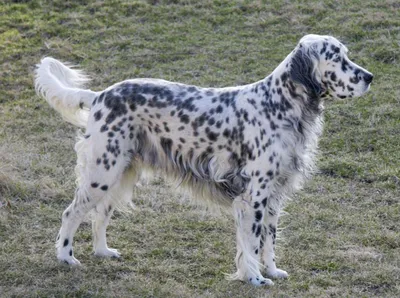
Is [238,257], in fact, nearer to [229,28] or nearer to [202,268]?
[202,268]

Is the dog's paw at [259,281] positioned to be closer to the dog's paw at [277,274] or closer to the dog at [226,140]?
the dog at [226,140]

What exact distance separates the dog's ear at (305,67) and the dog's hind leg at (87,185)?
4.79ft

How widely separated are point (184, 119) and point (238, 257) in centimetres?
111

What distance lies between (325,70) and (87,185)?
2.00 m

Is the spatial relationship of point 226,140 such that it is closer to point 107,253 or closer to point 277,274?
point 277,274

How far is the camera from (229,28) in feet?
39.5

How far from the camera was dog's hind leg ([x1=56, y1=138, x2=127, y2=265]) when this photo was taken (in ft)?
20.3

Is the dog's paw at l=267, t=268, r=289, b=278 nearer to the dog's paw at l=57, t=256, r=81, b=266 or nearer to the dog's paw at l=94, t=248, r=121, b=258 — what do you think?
the dog's paw at l=94, t=248, r=121, b=258

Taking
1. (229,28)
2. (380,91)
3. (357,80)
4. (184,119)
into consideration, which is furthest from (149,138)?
(229,28)

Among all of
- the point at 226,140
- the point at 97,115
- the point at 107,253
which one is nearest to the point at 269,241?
the point at 226,140

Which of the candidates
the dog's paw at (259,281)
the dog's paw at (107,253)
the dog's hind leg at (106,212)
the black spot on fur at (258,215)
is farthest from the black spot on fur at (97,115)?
the dog's paw at (259,281)

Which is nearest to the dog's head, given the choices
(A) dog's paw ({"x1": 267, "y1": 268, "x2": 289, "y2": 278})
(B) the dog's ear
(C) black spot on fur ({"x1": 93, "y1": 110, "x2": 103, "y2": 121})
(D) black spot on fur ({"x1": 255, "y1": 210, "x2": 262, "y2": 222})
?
(B) the dog's ear

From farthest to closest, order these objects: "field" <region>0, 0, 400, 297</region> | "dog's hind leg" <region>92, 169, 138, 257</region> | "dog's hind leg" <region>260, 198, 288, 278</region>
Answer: "dog's hind leg" <region>92, 169, 138, 257</region> → "dog's hind leg" <region>260, 198, 288, 278</region> → "field" <region>0, 0, 400, 297</region>

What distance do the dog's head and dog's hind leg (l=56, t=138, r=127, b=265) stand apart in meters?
1.51
